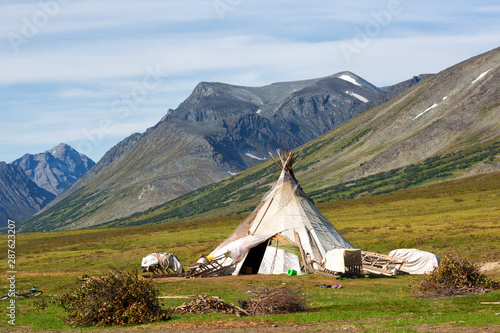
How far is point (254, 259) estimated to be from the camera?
45.6 meters

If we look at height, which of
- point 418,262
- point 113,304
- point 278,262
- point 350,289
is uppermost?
point 113,304

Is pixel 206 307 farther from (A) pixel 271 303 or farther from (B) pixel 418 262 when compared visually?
(B) pixel 418 262

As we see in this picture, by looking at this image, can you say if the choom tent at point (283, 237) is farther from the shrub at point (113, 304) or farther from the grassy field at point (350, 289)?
the shrub at point (113, 304)

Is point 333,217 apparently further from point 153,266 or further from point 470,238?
point 153,266

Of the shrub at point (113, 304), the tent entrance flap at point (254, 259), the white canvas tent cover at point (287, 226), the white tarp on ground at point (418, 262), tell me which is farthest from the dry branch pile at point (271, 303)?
the white tarp on ground at point (418, 262)

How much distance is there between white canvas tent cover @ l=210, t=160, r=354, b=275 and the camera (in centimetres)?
4281

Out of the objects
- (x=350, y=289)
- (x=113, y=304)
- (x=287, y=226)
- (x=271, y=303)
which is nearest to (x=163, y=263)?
(x=287, y=226)

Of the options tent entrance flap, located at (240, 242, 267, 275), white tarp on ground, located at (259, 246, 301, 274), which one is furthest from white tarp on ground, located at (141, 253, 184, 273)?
white tarp on ground, located at (259, 246, 301, 274)

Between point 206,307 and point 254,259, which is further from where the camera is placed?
point 254,259

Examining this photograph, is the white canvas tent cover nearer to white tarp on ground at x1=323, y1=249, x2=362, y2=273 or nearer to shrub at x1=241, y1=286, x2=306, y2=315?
white tarp on ground at x1=323, y1=249, x2=362, y2=273

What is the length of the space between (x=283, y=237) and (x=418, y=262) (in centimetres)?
1063

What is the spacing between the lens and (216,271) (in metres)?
41.6

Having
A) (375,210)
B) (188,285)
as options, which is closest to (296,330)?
(188,285)

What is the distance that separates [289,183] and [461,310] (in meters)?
25.2
